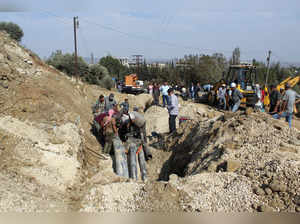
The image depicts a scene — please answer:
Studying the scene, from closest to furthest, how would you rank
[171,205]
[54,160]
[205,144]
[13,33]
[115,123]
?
1. [171,205]
2. [54,160]
3. [205,144]
4. [115,123]
5. [13,33]

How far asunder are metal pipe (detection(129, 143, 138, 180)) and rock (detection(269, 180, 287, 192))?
3.19 meters

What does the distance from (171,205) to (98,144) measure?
16.0 feet

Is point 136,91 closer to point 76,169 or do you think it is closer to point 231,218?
point 76,169

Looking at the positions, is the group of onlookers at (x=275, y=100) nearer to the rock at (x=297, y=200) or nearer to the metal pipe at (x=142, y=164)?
the metal pipe at (x=142, y=164)

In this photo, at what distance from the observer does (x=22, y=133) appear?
17.5 ft

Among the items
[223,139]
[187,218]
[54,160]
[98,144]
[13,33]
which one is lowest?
[98,144]

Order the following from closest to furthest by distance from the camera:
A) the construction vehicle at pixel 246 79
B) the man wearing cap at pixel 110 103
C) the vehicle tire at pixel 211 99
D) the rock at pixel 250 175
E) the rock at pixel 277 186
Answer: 1. the rock at pixel 277 186
2. the rock at pixel 250 175
3. the man wearing cap at pixel 110 103
4. the construction vehicle at pixel 246 79
5. the vehicle tire at pixel 211 99

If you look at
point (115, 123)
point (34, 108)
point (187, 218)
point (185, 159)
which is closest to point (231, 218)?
point (187, 218)

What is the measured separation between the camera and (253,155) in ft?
14.6

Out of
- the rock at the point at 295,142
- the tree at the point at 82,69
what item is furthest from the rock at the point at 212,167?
the tree at the point at 82,69

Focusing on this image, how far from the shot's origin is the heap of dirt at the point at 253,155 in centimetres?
331

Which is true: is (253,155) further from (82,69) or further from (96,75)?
(96,75)

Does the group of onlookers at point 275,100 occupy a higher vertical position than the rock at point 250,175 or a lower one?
higher

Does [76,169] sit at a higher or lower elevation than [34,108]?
lower
